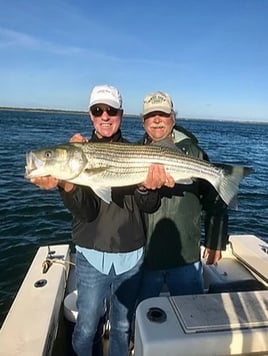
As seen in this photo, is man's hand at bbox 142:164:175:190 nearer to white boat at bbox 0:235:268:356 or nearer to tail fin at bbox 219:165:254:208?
tail fin at bbox 219:165:254:208

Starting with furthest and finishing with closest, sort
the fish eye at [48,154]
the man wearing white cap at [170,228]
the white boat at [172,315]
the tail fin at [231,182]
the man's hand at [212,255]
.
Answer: the man's hand at [212,255]
the tail fin at [231,182]
the man wearing white cap at [170,228]
the fish eye at [48,154]
the white boat at [172,315]

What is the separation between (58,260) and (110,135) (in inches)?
85.1

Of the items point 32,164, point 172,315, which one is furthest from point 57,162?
point 172,315

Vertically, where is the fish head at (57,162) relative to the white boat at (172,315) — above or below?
above

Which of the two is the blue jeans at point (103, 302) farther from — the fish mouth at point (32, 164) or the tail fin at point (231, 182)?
the tail fin at point (231, 182)

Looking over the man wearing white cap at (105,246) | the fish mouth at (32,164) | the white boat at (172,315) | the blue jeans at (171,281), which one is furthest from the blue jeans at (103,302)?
the fish mouth at (32,164)

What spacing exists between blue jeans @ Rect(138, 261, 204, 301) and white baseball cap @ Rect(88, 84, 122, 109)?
1.66m

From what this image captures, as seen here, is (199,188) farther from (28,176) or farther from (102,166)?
(28,176)

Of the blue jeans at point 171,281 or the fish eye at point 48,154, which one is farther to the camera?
the blue jeans at point 171,281

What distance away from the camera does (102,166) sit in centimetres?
362

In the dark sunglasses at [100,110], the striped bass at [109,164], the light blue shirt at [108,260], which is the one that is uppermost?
the dark sunglasses at [100,110]

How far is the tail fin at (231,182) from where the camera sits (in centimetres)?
396

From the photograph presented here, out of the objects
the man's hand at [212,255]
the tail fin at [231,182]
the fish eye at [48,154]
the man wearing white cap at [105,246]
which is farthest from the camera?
the man's hand at [212,255]

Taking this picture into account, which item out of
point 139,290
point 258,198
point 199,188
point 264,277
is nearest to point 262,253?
point 264,277
